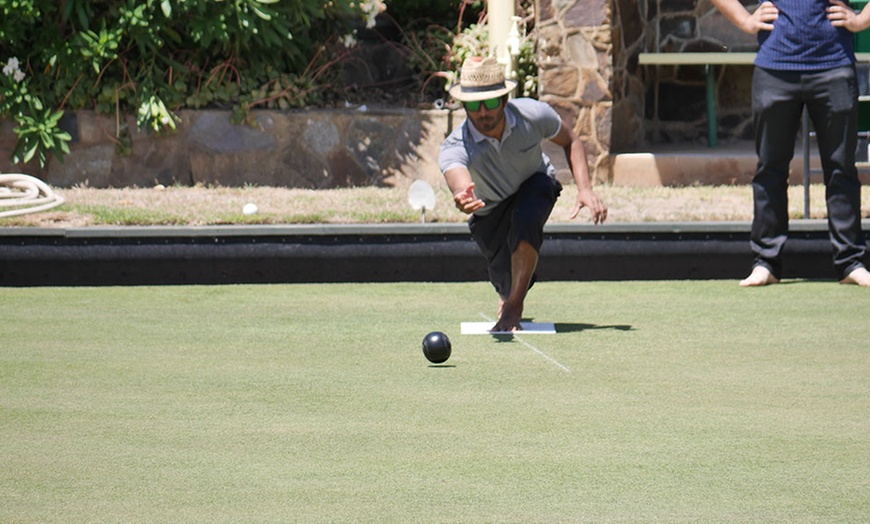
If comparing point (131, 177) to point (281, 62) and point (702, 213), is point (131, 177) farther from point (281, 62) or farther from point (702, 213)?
point (702, 213)

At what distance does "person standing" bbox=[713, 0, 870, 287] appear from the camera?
26.9ft

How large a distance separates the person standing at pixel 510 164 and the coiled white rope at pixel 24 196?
328cm

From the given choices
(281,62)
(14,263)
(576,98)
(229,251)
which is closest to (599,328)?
(229,251)

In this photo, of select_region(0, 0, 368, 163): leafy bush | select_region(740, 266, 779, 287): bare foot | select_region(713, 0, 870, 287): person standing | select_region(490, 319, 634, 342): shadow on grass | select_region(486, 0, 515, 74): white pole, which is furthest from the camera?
select_region(486, 0, 515, 74): white pole

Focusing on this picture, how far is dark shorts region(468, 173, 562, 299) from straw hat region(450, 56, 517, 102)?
520mm

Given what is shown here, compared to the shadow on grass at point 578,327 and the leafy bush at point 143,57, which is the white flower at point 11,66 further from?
the shadow on grass at point 578,327

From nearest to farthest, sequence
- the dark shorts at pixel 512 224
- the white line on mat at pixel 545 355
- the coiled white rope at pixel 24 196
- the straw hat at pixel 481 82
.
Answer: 1. the white line on mat at pixel 545 355
2. the straw hat at pixel 481 82
3. the dark shorts at pixel 512 224
4. the coiled white rope at pixel 24 196

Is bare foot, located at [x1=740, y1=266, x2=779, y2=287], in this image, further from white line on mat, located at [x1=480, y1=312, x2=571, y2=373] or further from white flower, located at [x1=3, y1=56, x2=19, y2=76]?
white flower, located at [x1=3, y1=56, x2=19, y2=76]

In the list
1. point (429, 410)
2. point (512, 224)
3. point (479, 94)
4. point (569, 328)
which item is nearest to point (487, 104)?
point (479, 94)

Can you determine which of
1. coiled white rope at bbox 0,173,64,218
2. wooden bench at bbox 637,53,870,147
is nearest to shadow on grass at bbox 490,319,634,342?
coiled white rope at bbox 0,173,64,218

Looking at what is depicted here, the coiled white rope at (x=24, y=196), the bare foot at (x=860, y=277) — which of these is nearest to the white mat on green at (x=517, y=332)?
the bare foot at (x=860, y=277)

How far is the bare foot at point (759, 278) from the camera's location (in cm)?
837

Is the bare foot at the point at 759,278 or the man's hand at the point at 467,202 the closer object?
the man's hand at the point at 467,202

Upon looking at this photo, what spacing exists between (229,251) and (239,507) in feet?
15.7
